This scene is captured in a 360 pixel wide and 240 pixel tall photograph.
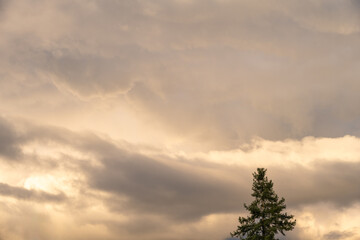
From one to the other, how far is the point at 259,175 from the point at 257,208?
5.00 metres

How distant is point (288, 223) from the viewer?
2459 inches

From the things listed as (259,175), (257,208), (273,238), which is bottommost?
(273,238)

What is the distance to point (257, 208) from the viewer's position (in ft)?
206

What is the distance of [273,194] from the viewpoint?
6381 centimetres

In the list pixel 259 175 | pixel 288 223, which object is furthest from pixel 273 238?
pixel 259 175

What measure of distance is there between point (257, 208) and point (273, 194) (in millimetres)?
3194

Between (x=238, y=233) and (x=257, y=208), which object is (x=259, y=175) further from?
(x=238, y=233)

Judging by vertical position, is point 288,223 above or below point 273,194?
below

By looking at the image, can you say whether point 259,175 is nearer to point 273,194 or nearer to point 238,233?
point 273,194

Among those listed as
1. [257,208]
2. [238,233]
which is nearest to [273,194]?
[257,208]

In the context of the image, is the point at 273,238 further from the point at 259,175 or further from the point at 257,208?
the point at 259,175

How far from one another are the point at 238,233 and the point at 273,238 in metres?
5.11

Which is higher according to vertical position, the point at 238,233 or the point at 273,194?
the point at 273,194

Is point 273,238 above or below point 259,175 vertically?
below
